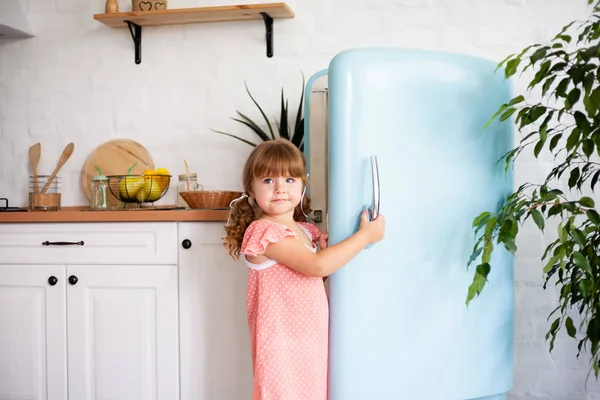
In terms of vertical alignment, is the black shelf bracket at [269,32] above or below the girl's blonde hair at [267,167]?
above

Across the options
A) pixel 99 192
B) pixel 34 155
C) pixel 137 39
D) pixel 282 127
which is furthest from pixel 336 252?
pixel 34 155

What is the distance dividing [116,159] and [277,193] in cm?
111

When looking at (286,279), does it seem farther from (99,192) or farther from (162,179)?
(99,192)

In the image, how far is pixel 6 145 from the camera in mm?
2621

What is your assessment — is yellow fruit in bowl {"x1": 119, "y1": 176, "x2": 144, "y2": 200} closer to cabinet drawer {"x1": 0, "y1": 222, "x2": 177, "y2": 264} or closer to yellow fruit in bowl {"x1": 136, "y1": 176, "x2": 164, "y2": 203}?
yellow fruit in bowl {"x1": 136, "y1": 176, "x2": 164, "y2": 203}

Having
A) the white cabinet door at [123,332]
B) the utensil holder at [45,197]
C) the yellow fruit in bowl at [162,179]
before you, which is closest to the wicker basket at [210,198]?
the yellow fruit in bowl at [162,179]

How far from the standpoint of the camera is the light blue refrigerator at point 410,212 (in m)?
1.54

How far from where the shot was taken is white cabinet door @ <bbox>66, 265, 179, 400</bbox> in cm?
197

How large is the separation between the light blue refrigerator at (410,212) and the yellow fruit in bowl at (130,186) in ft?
2.84

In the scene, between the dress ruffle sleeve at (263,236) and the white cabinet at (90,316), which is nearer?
the dress ruffle sleeve at (263,236)

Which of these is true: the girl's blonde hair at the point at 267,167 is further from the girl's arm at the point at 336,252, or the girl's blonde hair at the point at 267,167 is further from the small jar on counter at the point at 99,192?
the small jar on counter at the point at 99,192

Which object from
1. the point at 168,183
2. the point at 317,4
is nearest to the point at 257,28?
the point at 317,4

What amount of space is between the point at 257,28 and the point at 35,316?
1.29 meters

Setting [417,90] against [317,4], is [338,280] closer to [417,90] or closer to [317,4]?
[417,90]
